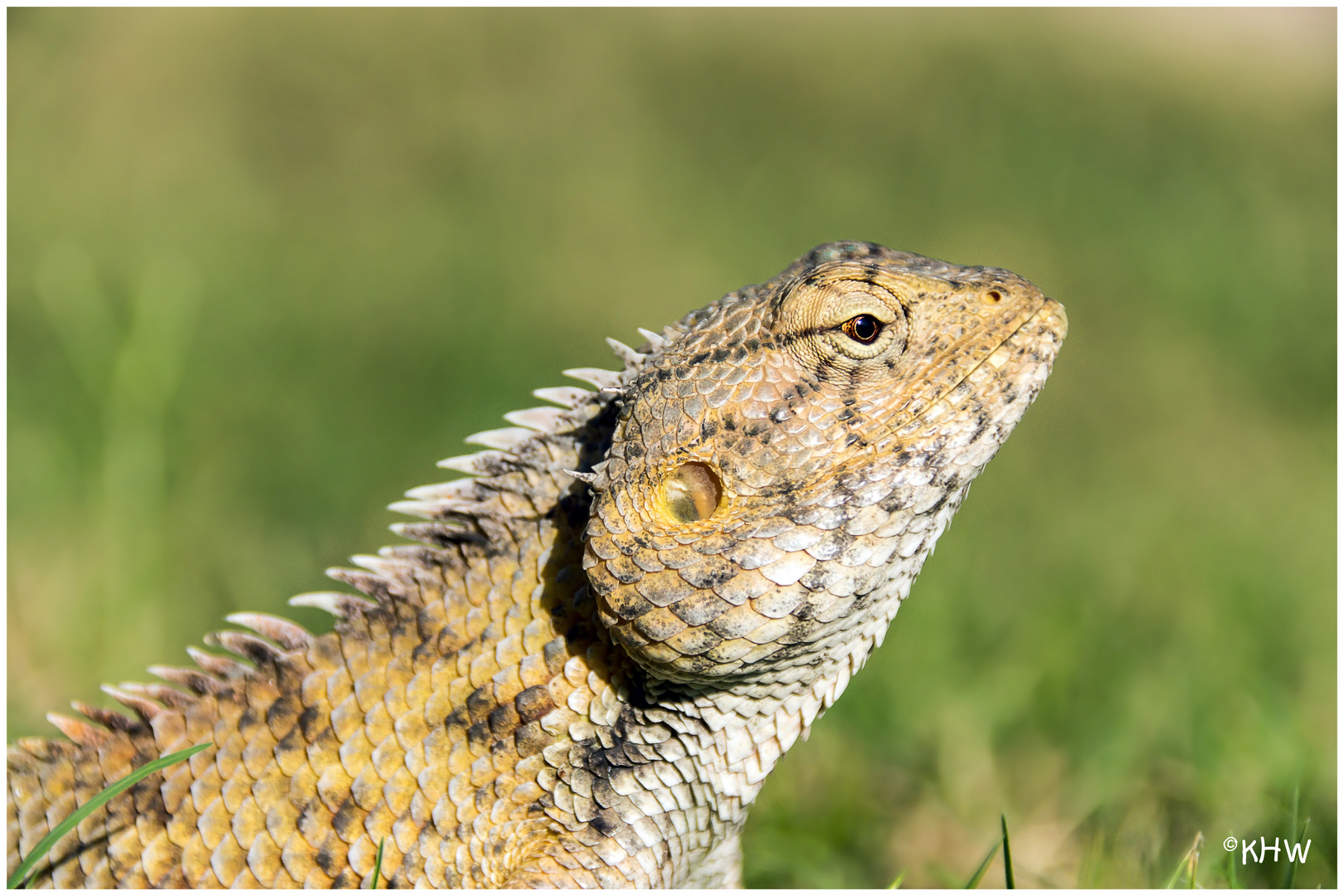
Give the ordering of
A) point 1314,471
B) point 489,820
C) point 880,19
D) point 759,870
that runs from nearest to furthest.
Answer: point 489,820
point 759,870
point 1314,471
point 880,19

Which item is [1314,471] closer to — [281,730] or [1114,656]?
[1114,656]

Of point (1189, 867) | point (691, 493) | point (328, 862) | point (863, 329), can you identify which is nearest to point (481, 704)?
point (328, 862)

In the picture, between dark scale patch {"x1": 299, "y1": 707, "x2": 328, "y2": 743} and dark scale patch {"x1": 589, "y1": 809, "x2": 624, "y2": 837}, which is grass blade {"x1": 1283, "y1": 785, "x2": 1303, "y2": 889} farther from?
dark scale patch {"x1": 299, "y1": 707, "x2": 328, "y2": 743}

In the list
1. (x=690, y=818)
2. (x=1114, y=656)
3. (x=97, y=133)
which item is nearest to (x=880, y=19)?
(x=97, y=133)

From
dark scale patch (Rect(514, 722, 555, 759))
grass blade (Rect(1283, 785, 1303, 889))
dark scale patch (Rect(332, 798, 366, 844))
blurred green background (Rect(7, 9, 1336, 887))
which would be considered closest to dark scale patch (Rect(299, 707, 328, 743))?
dark scale patch (Rect(332, 798, 366, 844))

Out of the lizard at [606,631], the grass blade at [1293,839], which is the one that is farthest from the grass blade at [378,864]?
the grass blade at [1293,839]

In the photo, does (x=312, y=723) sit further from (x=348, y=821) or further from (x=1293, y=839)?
(x=1293, y=839)

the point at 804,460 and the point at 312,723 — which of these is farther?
the point at 312,723
